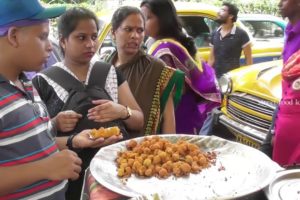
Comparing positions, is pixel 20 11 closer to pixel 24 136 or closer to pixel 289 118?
pixel 24 136

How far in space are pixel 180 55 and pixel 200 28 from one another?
3.34m

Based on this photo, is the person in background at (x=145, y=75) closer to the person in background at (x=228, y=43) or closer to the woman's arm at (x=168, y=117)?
the woman's arm at (x=168, y=117)

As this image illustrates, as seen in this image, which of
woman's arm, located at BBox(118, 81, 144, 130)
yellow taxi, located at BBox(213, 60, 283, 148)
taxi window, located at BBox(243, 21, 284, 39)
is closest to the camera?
woman's arm, located at BBox(118, 81, 144, 130)

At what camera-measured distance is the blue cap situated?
4.77 ft

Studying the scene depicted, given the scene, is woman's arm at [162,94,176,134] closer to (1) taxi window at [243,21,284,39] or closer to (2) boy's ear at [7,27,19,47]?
(2) boy's ear at [7,27,19,47]

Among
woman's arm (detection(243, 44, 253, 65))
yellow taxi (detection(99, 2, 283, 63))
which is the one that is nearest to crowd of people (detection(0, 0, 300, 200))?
woman's arm (detection(243, 44, 253, 65))

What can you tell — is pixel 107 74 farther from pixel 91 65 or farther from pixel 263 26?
pixel 263 26

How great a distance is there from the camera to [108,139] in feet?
5.93

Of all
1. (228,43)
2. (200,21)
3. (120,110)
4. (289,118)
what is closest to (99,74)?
(120,110)

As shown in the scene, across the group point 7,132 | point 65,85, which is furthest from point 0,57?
point 65,85

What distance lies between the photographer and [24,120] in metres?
1.47

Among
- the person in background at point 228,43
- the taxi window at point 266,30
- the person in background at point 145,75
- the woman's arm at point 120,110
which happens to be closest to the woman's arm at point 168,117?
the person in background at point 145,75

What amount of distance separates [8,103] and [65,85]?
578 mm

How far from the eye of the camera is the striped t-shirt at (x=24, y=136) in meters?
1.43
